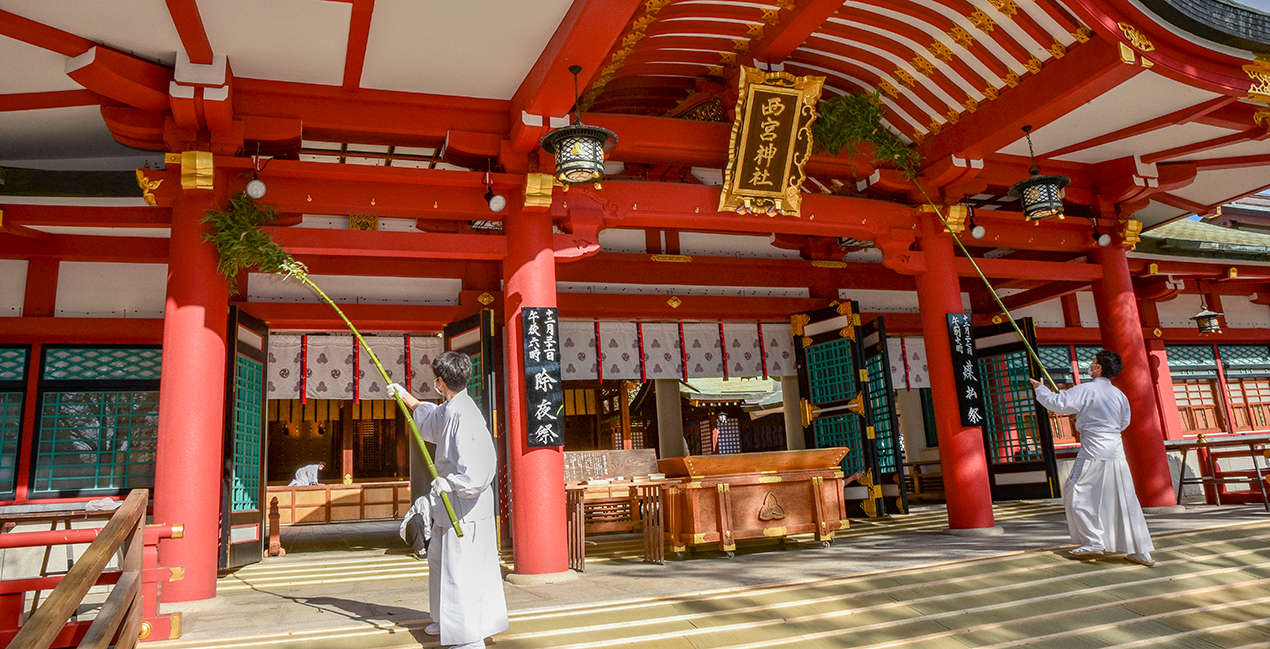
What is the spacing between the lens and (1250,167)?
29.3 feet

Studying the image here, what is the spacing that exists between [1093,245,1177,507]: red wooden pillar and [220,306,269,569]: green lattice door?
355 inches

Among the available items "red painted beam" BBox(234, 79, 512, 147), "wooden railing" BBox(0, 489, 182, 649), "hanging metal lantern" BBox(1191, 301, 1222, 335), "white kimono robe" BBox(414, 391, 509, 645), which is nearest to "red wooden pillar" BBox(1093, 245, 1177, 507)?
"hanging metal lantern" BBox(1191, 301, 1222, 335)

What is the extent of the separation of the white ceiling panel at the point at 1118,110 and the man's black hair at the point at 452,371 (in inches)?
246

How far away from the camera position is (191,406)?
206 inches

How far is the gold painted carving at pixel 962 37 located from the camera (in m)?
6.70

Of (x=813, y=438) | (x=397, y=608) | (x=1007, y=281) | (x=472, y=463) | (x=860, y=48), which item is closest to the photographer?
(x=472, y=463)

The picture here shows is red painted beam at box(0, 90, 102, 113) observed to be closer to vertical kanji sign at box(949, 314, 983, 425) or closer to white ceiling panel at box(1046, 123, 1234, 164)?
vertical kanji sign at box(949, 314, 983, 425)

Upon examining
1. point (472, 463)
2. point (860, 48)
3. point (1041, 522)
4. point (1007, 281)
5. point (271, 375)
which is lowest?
point (1041, 522)

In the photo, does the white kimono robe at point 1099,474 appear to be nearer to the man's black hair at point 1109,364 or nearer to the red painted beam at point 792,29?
the man's black hair at point 1109,364

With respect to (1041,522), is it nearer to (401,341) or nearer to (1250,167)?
(1250,167)

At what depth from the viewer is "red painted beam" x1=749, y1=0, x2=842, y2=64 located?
605cm

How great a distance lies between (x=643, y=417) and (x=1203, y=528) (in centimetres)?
984

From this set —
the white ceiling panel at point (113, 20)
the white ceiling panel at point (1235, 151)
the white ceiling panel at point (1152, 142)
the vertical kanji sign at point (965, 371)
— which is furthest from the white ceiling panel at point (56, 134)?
the white ceiling panel at point (1235, 151)

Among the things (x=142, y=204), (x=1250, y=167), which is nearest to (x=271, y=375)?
(x=142, y=204)
